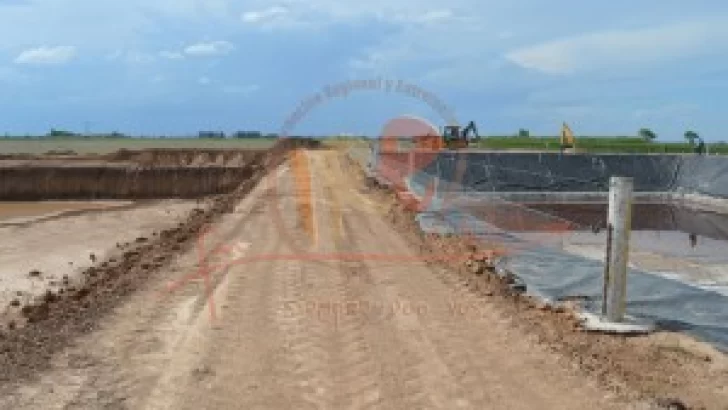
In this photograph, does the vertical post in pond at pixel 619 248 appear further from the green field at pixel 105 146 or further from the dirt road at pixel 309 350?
the green field at pixel 105 146

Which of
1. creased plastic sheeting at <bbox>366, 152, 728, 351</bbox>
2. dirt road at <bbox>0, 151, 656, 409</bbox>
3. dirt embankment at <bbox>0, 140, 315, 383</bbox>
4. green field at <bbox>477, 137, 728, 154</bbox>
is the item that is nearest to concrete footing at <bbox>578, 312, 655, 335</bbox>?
creased plastic sheeting at <bbox>366, 152, 728, 351</bbox>

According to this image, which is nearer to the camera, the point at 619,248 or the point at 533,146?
the point at 619,248

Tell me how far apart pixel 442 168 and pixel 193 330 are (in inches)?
1009

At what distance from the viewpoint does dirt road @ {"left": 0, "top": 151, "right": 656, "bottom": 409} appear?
6.32m

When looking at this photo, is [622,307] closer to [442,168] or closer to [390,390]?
[390,390]

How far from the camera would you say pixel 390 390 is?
21.2 ft

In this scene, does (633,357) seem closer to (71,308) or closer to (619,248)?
(619,248)

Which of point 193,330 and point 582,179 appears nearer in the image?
point 193,330

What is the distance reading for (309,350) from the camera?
758 cm

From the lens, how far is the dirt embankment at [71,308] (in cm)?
765

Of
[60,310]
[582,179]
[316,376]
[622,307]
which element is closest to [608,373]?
[622,307]

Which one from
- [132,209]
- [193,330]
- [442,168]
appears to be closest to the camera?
[193,330]

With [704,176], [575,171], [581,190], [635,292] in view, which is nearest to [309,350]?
[635,292]

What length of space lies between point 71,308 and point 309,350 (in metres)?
3.81
